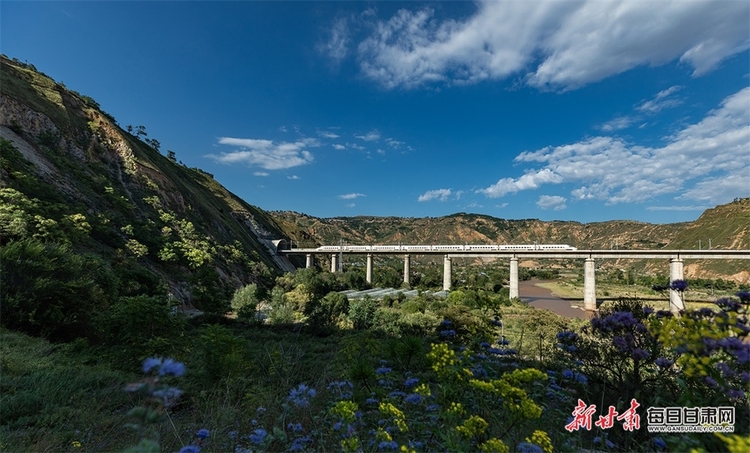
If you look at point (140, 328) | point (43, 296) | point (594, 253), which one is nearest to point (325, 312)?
point (140, 328)

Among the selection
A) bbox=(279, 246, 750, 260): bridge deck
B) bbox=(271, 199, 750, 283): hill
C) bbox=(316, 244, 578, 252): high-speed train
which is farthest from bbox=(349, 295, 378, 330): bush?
bbox=(271, 199, 750, 283): hill

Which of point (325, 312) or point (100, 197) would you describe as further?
point (100, 197)

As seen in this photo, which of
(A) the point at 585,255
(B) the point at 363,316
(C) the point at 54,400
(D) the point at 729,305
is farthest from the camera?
(A) the point at 585,255

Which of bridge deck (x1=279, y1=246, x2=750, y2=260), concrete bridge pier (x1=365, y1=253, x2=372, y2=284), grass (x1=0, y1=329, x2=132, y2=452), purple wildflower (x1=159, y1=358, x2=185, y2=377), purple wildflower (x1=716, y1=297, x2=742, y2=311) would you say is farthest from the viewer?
concrete bridge pier (x1=365, y1=253, x2=372, y2=284)

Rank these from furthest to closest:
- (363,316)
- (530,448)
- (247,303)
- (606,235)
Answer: (606,235) → (247,303) → (363,316) → (530,448)

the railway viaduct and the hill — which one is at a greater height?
the hill

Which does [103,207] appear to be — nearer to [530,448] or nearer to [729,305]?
[530,448]

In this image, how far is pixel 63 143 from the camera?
40.3 metres

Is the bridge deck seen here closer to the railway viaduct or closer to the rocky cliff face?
the railway viaduct

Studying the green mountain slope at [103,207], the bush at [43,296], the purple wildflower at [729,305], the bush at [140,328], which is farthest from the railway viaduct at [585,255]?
the purple wildflower at [729,305]

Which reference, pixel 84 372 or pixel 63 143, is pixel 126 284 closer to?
pixel 84 372

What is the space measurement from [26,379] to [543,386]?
9315 mm

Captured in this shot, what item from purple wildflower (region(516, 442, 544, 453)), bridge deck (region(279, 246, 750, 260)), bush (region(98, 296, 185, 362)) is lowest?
bush (region(98, 296, 185, 362))

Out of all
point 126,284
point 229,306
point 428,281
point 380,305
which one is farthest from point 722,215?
point 126,284
